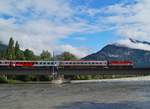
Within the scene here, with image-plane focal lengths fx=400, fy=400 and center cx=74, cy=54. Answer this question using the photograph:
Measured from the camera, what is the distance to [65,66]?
154125 millimetres

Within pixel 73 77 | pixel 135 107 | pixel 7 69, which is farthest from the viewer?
pixel 73 77

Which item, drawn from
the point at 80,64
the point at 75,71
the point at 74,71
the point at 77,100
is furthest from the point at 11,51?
the point at 77,100

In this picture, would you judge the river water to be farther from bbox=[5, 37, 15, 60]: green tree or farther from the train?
bbox=[5, 37, 15, 60]: green tree

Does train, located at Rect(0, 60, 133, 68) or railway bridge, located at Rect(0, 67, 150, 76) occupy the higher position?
train, located at Rect(0, 60, 133, 68)

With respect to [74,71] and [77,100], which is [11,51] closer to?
[74,71]

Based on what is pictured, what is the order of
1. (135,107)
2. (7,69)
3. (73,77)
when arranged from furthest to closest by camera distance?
(73,77) → (7,69) → (135,107)

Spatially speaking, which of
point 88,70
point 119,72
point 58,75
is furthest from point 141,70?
point 58,75

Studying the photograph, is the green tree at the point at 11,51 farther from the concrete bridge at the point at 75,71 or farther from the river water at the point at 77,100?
the river water at the point at 77,100

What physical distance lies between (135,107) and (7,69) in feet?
322

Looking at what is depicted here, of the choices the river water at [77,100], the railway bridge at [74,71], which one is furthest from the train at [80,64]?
the river water at [77,100]

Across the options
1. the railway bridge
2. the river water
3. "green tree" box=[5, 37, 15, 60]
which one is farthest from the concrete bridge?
the river water

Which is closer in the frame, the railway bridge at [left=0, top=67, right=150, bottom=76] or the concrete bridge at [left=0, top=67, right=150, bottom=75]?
the railway bridge at [left=0, top=67, right=150, bottom=76]

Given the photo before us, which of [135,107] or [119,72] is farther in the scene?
[119,72]

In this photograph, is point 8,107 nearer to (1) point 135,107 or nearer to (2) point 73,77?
(1) point 135,107
